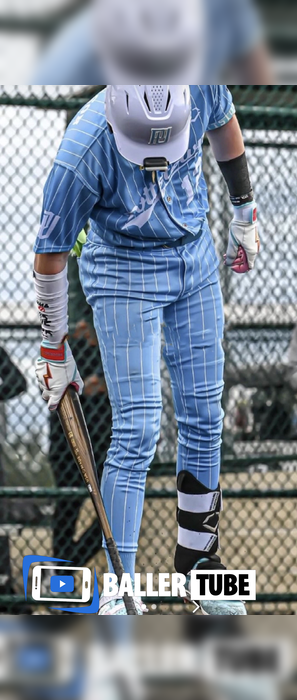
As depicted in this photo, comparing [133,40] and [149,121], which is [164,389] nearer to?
[149,121]

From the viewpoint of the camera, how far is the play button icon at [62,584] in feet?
A: 6.58

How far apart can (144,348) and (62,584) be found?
1.93ft

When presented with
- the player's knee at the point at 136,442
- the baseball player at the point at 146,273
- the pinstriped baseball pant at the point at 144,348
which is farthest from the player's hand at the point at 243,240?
the player's knee at the point at 136,442

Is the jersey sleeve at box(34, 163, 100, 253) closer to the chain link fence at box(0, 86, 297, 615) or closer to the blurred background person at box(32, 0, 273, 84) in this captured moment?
the blurred background person at box(32, 0, 273, 84)

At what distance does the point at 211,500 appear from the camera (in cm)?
218

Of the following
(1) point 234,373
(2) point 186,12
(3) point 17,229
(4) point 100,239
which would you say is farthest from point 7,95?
(2) point 186,12

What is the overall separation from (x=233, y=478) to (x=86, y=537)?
577 mm

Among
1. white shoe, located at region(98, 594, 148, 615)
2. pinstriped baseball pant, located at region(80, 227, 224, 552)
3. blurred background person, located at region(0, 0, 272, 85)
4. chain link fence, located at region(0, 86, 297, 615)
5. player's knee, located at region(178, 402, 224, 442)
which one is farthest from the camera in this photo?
chain link fence, located at region(0, 86, 297, 615)

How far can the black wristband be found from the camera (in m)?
2.20

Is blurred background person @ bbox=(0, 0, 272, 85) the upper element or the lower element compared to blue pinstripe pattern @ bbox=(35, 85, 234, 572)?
upper

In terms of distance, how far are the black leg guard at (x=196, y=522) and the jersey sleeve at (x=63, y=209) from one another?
2.19 ft

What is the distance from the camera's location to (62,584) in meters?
2.04

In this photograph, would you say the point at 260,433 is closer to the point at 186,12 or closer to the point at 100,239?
the point at 100,239

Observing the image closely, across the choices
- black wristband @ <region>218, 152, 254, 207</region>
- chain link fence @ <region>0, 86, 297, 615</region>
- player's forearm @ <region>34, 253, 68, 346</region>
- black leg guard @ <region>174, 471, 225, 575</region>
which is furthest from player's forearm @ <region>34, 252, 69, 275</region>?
chain link fence @ <region>0, 86, 297, 615</region>
